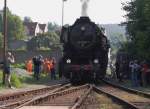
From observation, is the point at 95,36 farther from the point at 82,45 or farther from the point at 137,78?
the point at 137,78

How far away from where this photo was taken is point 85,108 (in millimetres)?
17734

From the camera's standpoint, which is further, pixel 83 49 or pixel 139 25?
pixel 139 25

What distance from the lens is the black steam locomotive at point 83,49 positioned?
34750 millimetres

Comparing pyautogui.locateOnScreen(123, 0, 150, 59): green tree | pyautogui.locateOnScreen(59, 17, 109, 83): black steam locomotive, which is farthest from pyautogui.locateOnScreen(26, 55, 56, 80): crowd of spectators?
pyautogui.locateOnScreen(123, 0, 150, 59): green tree

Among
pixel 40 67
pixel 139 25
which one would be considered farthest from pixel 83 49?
pixel 139 25

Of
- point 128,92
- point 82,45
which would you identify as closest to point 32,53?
point 82,45

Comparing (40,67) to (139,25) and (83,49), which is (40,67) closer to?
(83,49)

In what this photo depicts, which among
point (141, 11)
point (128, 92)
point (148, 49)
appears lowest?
point (128, 92)

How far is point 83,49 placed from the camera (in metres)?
35.1

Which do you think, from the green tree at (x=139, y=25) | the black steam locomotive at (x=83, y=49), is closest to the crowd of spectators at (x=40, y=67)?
the black steam locomotive at (x=83, y=49)

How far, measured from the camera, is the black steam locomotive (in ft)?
114

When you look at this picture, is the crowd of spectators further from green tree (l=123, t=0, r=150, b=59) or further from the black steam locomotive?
green tree (l=123, t=0, r=150, b=59)

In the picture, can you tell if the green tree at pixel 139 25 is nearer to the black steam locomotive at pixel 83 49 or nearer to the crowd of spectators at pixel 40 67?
the black steam locomotive at pixel 83 49

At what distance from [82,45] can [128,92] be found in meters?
Answer: 8.79
